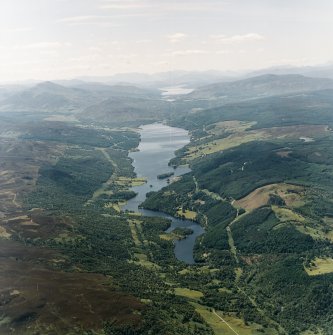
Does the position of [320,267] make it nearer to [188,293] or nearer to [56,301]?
[188,293]

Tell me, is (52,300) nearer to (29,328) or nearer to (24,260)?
(29,328)

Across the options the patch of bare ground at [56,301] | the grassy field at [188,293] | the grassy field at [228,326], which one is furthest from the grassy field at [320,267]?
the patch of bare ground at [56,301]

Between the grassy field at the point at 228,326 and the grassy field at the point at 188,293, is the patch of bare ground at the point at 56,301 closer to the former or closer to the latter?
the grassy field at the point at 228,326

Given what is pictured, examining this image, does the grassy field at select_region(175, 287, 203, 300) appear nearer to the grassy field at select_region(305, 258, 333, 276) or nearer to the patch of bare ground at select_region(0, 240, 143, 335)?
the patch of bare ground at select_region(0, 240, 143, 335)

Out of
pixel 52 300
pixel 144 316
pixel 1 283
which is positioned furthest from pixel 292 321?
pixel 1 283

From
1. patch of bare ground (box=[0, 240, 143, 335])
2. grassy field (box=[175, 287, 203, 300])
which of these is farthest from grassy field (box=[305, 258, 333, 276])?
patch of bare ground (box=[0, 240, 143, 335])

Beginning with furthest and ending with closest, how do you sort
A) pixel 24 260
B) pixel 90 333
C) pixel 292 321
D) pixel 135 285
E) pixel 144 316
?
pixel 24 260, pixel 135 285, pixel 292 321, pixel 144 316, pixel 90 333

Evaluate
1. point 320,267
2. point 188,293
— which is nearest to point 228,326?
point 188,293

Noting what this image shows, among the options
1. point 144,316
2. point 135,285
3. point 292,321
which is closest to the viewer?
point 144,316
